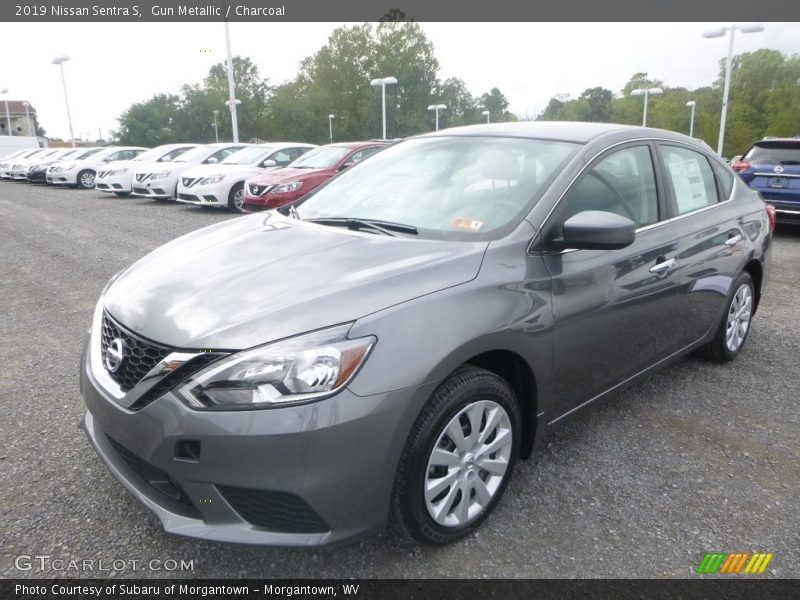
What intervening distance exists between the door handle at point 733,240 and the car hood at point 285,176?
27.6ft

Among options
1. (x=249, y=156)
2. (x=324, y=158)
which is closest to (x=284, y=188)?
(x=324, y=158)

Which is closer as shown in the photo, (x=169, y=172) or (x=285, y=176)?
(x=285, y=176)

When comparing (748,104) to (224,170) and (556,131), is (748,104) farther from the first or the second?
(556,131)

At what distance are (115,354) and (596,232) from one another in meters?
1.88

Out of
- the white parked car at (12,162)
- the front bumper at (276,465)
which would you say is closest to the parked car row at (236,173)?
the front bumper at (276,465)

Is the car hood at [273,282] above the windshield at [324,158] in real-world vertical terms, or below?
above

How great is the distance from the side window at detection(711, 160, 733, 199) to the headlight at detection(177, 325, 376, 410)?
3.17 meters

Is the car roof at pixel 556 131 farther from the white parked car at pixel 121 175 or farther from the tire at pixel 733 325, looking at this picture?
the white parked car at pixel 121 175

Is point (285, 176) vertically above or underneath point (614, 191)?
underneath

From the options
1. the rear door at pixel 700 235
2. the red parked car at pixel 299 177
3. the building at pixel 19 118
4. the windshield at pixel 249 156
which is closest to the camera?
the rear door at pixel 700 235

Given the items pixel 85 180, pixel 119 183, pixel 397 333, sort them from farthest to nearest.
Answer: pixel 85 180, pixel 119 183, pixel 397 333

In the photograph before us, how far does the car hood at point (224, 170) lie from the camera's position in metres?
12.7

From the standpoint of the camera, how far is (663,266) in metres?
3.23

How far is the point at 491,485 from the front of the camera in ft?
8.14
